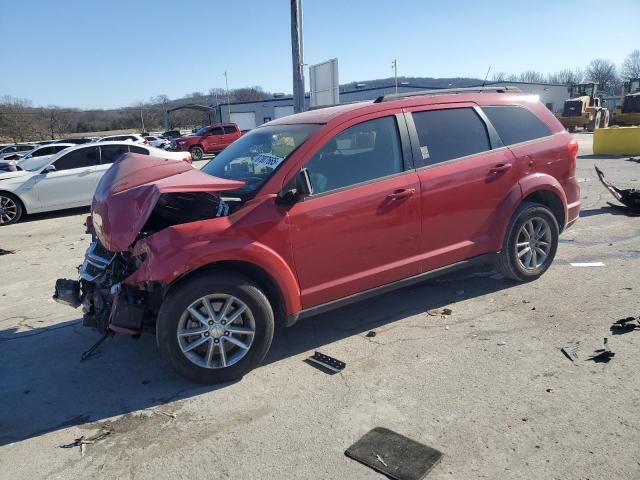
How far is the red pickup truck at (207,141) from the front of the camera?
102 feet

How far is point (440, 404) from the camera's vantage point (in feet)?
10.8

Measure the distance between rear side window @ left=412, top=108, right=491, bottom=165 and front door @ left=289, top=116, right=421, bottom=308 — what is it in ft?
0.80

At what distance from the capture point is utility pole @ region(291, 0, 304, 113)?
1470 centimetres

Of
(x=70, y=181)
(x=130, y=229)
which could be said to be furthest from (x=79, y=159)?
(x=130, y=229)

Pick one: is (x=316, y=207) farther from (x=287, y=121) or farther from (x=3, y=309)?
(x=3, y=309)

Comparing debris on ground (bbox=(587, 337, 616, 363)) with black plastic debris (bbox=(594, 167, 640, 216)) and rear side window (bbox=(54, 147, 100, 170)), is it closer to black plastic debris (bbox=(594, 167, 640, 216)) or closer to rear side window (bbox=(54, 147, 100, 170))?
black plastic debris (bbox=(594, 167, 640, 216))

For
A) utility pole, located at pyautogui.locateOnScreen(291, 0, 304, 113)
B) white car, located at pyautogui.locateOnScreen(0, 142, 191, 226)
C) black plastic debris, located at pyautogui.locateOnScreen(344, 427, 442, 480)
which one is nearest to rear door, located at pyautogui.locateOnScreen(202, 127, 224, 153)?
utility pole, located at pyautogui.locateOnScreen(291, 0, 304, 113)

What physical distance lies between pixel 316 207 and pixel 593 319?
8.52 ft

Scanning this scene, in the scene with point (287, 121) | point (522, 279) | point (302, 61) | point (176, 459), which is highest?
point (302, 61)

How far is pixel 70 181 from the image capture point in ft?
38.4

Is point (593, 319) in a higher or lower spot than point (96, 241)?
lower

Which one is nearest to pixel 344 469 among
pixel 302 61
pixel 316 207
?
pixel 316 207

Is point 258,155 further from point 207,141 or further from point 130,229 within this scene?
point 207,141

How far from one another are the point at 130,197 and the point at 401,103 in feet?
8.03
